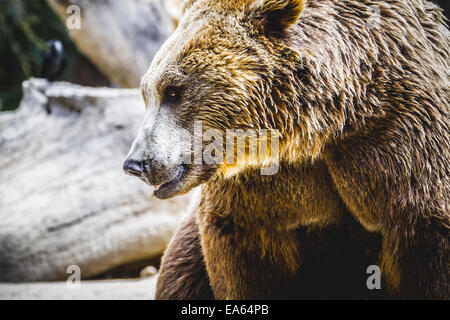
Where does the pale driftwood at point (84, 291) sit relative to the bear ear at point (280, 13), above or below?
below

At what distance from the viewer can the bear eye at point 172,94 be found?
1.91m

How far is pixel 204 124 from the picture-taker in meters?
1.91

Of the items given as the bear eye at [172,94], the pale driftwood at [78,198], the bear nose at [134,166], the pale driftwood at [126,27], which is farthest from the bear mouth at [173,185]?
the pale driftwood at [126,27]

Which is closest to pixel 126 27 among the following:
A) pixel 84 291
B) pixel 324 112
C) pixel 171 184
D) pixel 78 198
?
pixel 78 198

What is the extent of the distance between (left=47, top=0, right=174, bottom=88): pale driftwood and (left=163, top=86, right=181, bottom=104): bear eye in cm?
403

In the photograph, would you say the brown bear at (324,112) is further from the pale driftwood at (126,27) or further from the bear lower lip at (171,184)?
the pale driftwood at (126,27)

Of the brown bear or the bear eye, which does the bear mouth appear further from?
the bear eye

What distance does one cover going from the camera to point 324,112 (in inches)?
74.5

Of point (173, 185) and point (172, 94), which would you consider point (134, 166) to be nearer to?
point (173, 185)

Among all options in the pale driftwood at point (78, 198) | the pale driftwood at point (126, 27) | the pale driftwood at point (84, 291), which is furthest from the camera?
the pale driftwood at point (126, 27)

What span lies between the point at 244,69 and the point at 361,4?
613mm

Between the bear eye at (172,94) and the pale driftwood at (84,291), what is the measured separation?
5.46 feet

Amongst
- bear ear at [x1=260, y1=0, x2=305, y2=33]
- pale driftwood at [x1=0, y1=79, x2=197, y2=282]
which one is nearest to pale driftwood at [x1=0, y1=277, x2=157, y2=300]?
pale driftwood at [x1=0, y1=79, x2=197, y2=282]
